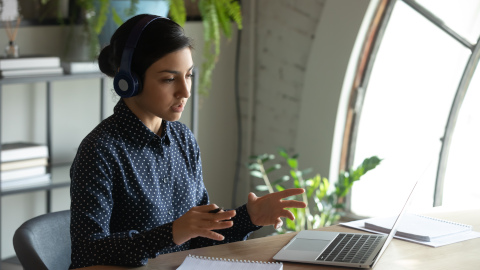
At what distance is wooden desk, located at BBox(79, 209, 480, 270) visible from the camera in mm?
1652

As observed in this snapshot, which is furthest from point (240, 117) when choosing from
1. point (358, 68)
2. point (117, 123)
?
point (117, 123)

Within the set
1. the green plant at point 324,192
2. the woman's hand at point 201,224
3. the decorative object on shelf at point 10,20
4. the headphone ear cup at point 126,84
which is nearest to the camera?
the woman's hand at point 201,224

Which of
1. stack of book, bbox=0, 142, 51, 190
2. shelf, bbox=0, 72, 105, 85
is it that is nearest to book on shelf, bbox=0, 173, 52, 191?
stack of book, bbox=0, 142, 51, 190

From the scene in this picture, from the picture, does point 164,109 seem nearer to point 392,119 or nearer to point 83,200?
point 83,200

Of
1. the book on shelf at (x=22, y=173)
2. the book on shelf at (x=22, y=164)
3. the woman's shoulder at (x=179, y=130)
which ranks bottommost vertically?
the book on shelf at (x=22, y=173)

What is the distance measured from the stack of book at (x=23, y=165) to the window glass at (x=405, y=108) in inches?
62.1

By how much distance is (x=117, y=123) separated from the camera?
183 cm

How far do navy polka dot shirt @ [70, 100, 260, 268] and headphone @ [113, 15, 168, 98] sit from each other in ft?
0.28

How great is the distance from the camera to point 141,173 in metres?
1.83

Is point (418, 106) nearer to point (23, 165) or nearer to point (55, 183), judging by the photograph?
point (55, 183)

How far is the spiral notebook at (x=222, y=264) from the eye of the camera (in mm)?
1590

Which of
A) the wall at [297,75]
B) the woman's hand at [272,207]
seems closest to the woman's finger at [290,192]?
the woman's hand at [272,207]

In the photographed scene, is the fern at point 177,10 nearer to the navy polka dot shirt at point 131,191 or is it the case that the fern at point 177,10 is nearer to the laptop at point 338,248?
the navy polka dot shirt at point 131,191

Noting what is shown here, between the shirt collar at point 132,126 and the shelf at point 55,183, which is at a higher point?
the shirt collar at point 132,126
